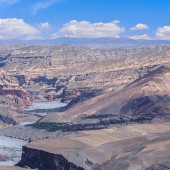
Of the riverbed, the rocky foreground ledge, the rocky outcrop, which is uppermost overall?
the rocky foreground ledge

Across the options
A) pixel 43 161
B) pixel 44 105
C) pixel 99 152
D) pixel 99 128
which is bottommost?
pixel 44 105

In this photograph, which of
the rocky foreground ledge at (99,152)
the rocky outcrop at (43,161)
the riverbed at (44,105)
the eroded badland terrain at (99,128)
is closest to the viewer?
the rocky foreground ledge at (99,152)

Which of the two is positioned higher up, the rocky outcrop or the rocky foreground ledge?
the rocky foreground ledge

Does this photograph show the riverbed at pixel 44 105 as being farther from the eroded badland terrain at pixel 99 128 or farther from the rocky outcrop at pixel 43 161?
the rocky outcrop at pixel 43 161

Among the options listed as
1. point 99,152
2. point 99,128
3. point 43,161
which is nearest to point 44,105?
point 99,128

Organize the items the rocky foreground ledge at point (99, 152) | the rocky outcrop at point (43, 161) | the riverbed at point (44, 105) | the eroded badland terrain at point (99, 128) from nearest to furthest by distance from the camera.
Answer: the rocky foreground ledge at point (99, 152)
the eroded badland terrain at point (99, 128)
the rocky outcrop at point (43, 161)
the riverbed at point (44, 105)

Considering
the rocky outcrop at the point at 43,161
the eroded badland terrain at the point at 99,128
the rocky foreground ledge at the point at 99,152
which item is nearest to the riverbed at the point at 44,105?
the eroded badland terrain at the point at 99,128

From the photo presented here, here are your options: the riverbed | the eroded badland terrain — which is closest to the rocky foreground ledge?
the eroded badland terrain

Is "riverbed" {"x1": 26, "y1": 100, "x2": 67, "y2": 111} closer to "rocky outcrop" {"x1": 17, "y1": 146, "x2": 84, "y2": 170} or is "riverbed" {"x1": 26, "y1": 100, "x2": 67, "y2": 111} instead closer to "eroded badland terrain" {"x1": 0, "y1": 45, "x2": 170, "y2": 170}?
"eroded badland terrain" {"x1": 0, "y1": 45, "x2": 170, "y2": 170}

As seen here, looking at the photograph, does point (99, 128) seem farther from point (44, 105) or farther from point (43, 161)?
point (44, 105)
